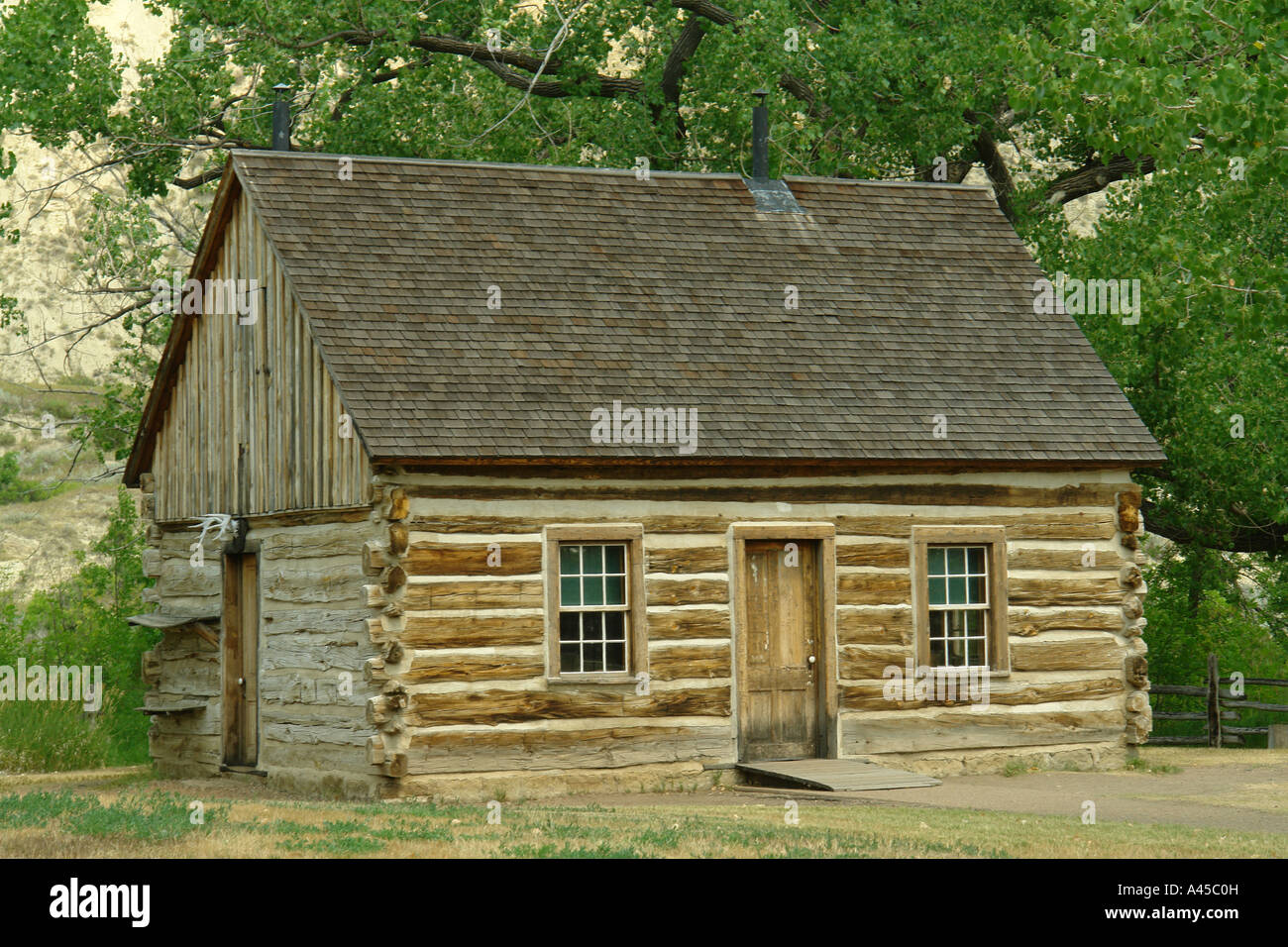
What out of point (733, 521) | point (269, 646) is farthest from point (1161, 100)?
point (269, 646)

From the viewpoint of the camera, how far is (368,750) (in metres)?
14.3

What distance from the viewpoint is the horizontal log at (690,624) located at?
50.3 ft

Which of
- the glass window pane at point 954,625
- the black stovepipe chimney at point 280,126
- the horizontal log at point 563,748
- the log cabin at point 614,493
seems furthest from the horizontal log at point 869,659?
the black stovepipe chimney at point 280,126

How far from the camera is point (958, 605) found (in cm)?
1667

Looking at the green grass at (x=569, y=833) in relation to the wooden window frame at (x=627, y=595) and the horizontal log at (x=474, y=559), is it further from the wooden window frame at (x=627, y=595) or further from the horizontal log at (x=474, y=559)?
the horizontal log at (x=474, y=559)

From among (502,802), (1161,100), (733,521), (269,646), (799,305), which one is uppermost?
(1161,100)

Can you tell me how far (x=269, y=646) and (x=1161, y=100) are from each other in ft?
35.4

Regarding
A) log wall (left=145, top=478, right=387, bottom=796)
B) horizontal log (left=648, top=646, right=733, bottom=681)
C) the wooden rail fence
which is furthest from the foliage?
log wall (left=145, top=478, right=387, bottom=796)

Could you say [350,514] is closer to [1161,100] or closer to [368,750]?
[368,750]

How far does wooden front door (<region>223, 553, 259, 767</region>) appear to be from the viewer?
1719 cm

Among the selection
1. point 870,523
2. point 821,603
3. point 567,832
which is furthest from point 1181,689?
point 567,832

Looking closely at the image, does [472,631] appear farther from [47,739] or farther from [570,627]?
[47,739]

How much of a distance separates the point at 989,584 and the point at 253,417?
7883 mm

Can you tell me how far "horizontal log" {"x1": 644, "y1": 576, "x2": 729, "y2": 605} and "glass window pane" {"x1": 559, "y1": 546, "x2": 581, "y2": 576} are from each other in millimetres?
672
